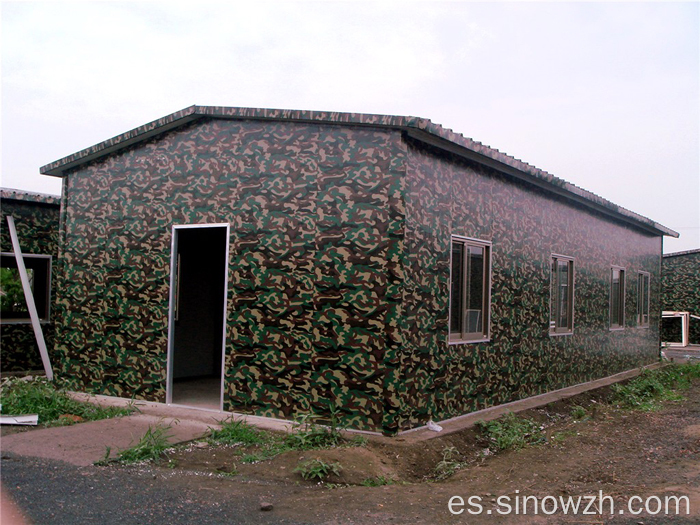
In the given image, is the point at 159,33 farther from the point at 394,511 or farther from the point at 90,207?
the point at 394,511

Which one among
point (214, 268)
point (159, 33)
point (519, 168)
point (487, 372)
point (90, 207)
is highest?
point (159, 33)

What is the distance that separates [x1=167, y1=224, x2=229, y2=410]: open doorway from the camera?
1127 cm

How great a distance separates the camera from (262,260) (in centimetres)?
797

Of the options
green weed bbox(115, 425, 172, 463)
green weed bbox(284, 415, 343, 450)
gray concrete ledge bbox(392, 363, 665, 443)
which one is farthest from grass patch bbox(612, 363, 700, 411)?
green weed bbox(115, 425, 172, 463)

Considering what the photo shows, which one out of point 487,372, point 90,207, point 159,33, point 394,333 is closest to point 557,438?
point 487,372

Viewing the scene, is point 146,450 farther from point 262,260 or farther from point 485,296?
point 485,296

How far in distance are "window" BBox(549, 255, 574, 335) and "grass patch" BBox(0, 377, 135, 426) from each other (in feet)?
22.8

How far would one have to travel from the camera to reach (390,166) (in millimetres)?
7266

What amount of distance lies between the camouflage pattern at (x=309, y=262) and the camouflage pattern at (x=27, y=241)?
7.67 feet

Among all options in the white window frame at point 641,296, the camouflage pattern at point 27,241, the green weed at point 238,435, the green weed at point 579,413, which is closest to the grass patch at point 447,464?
the green weed at point 238,435

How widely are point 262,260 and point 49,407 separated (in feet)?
10.5

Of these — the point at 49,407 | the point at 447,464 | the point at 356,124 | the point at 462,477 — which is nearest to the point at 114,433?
the point at 49,407

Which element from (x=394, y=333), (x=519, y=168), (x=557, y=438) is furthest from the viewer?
(x=519, y=168)

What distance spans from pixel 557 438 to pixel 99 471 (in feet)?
16.4
